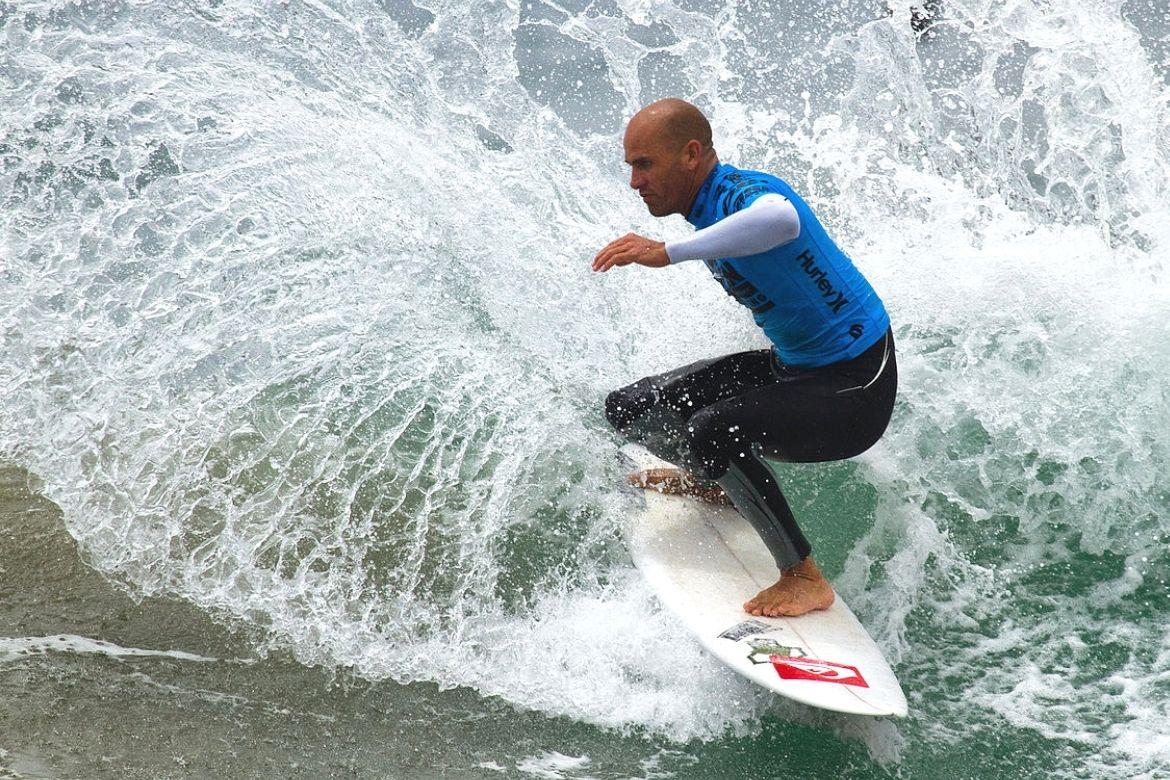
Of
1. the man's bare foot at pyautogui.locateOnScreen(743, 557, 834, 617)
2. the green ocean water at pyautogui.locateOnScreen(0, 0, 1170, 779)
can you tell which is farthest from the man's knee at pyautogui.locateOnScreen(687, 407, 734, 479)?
the green ocean water at pyautogui.locateOnScreen(0, 0, 1170, 779)

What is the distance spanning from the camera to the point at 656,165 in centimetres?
368

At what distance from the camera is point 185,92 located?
557 centimetres

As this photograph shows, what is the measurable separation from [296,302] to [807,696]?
288 centimetres

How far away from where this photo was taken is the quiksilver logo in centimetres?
369

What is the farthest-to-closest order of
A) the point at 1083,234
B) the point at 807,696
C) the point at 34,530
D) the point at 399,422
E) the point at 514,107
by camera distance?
the point at 514,107 → the point at 1083,234 → the point at 399,422 → the point at 34,530 → the point at 807,696

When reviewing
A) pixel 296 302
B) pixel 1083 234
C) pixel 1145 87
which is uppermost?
pixel 1145 87

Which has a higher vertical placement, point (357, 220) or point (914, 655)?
point (357, 220)

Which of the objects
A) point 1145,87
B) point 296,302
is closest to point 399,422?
point 296,302

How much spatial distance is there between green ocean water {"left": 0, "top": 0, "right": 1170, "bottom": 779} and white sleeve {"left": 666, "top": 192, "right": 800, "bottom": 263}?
145 centimetres

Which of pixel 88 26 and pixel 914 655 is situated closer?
pixel 914 655

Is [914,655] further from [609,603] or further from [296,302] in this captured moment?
[296,302]

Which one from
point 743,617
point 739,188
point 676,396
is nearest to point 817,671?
point 743,617

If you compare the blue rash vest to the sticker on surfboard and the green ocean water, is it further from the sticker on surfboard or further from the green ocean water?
the green ocean water

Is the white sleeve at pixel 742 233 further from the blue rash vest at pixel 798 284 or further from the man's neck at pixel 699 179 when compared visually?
the man's neck at pixel 699 179
